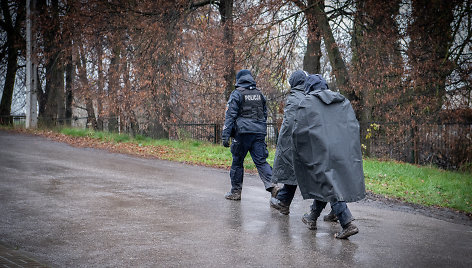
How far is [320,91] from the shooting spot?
585 cm

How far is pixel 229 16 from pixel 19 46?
1227cm

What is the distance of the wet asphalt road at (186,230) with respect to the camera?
4.88 meters

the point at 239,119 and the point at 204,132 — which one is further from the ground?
the point at 239,119

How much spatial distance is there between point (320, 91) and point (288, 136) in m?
0.89

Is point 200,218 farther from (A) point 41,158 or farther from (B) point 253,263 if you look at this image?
(A) point 41,158

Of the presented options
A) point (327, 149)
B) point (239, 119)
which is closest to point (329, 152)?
point (327, 149)

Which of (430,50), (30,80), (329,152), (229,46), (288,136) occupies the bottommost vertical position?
(329,152)

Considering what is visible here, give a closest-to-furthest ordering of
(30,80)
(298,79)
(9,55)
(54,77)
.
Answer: (298,79), (30,80), (54,77), (9,55)

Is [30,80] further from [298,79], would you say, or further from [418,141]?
[298,79]

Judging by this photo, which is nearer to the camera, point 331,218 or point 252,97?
point 331,218

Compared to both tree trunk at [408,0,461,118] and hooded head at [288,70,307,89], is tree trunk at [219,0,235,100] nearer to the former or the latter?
tree trunk at [408,0,461,118]

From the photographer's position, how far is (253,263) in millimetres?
4699

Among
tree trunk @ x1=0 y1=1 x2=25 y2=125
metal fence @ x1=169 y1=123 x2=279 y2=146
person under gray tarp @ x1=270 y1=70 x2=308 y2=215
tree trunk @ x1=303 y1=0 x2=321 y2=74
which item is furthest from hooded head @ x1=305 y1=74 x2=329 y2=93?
tree trunk @ x1=0 y1=1 x2=25 y2=125

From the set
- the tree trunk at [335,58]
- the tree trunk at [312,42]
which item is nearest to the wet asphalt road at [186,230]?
the tree trunk at [312,42]
